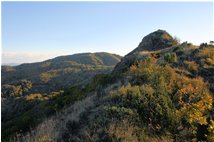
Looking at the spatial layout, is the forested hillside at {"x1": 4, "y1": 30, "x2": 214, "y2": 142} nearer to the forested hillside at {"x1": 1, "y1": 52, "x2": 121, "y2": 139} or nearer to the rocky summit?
the forested hillside at {"x1": 1, "y1": 52, "x2": 121, "y2": 139}

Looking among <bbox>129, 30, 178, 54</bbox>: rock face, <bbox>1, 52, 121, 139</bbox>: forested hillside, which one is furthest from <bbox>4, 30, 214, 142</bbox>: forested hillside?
<bbox>129, 30, 178, 54</bbox>: rock face

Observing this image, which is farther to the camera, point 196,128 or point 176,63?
point 176,63

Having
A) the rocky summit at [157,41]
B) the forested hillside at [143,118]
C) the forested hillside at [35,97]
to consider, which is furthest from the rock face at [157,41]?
the forested hillside at [143,118]

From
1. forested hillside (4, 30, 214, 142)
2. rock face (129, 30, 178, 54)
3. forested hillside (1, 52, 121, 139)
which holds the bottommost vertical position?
forested hillside (1, 52, 121, 139)

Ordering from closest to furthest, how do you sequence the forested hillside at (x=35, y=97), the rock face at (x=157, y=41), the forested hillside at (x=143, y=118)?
→ the forested hillside at (x=143, y=118) → the forested hillside at (x=35, y=97) → the rock face at (x=157, y=41)

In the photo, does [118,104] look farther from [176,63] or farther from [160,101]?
[176,63]

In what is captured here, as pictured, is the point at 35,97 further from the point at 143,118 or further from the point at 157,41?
the point at 143,118

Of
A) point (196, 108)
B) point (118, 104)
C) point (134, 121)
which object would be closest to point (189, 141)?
point (196, 108)

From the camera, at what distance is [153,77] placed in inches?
360

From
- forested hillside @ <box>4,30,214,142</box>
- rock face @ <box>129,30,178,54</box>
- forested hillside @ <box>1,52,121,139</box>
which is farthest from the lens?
rock face @ <box>129,30,178,54</box>

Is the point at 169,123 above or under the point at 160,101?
under

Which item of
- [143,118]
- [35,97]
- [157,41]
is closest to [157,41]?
[157,41]

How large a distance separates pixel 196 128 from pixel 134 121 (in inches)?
60.2

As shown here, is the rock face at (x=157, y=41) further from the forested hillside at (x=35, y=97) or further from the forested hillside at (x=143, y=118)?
the forested hillside at (x=143, y=118)
